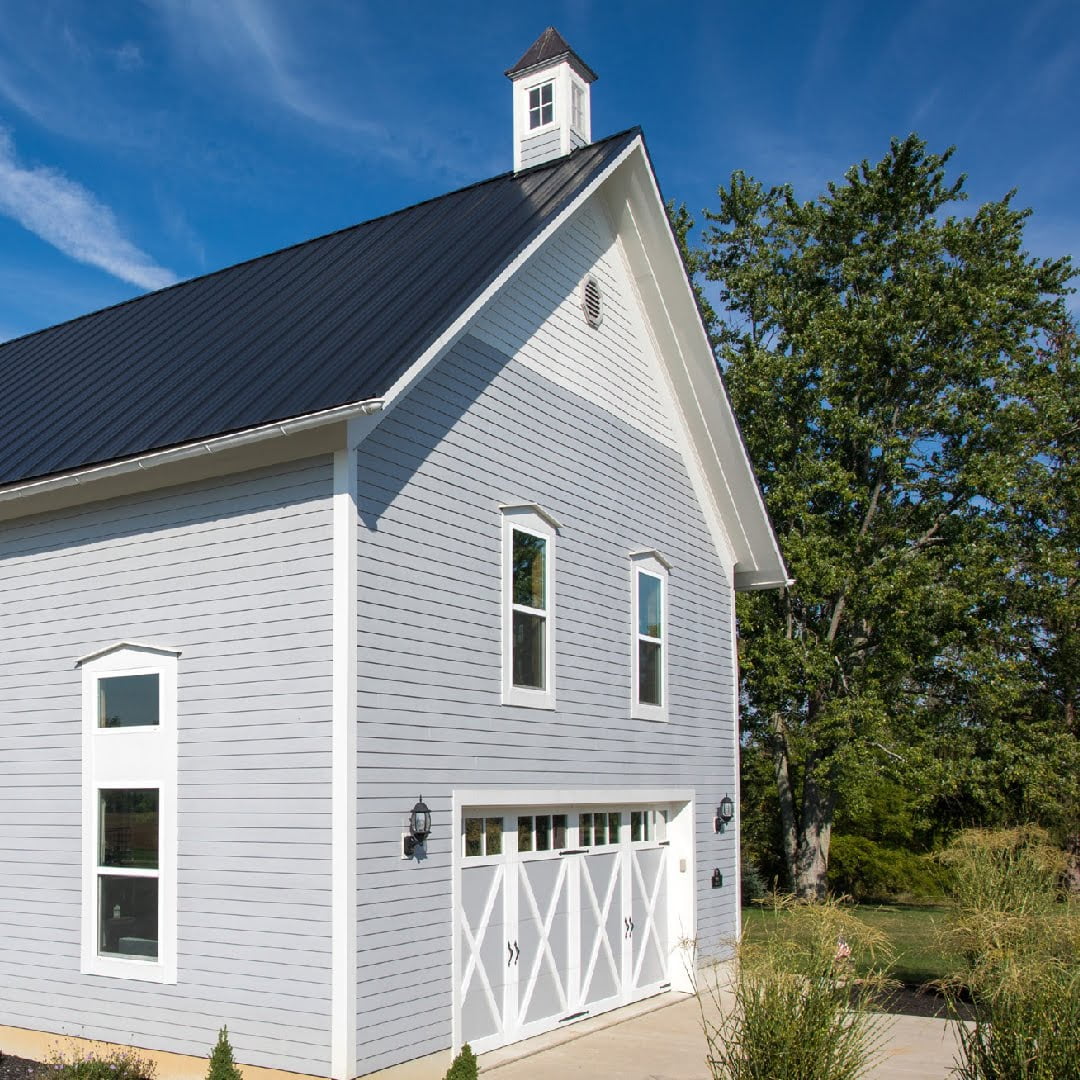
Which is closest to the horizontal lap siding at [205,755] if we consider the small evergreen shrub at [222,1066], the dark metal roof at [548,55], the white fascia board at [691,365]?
the small evergreen shrub at [222,1066]

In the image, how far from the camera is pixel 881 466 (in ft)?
87.0

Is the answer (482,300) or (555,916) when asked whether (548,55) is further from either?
(555,916)

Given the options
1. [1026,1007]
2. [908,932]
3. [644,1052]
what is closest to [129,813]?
[644,1052]

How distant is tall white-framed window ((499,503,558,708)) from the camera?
11.4 m

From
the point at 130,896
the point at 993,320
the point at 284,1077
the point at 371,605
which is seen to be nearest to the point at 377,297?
the point at 371,605

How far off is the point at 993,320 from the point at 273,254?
53.1 ft

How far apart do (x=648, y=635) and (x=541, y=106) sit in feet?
21.8

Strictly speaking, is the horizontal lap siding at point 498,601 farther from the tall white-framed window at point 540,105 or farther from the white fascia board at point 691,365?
the tall white-framed window at point 540,105

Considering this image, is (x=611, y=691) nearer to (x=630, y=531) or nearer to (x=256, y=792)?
(x=630, y=531)

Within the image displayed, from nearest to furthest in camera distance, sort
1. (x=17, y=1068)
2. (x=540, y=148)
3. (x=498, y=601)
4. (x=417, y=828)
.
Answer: (x=417, y=828) → (x=17, y=1068) → (x=498, y=601) → (x=540, y=148)

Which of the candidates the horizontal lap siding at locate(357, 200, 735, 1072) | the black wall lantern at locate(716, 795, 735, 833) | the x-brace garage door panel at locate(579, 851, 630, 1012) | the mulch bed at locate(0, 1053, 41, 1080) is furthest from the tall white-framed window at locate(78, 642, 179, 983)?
the black wall lantern at locate(716, 795, 735, 833)

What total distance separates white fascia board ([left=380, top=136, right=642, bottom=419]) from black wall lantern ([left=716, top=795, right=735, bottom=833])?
7270mm

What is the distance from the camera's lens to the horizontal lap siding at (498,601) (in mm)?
9656

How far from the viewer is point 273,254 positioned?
50.2 feet
